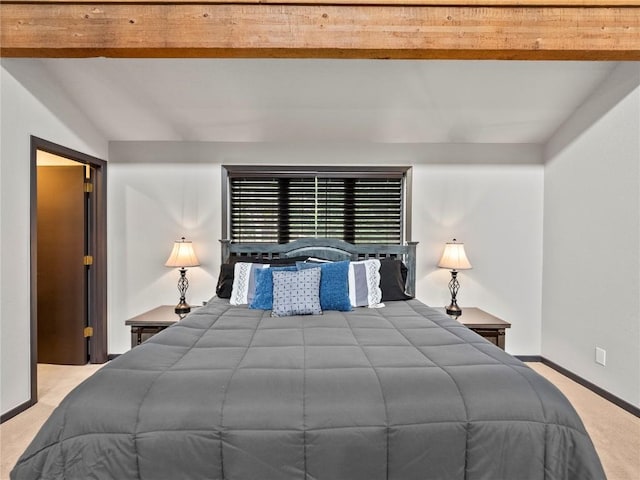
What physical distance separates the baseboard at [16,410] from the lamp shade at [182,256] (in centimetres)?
142

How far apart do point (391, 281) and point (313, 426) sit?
1959mm

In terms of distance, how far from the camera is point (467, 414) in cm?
→ 140

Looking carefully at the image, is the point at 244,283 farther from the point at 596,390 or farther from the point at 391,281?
the point at 596,390

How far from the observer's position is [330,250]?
362cm

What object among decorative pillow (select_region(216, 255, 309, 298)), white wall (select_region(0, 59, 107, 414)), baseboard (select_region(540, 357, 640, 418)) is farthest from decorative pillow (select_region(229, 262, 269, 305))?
baseboard (select_region(540, 357, 640, 418))

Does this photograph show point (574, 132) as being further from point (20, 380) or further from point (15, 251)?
point (20, 380)

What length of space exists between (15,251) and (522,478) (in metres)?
3.33

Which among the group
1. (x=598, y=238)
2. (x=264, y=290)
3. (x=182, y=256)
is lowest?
(x=264, y=290)

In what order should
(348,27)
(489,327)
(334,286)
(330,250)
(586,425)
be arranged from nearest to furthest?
(348,27)
(586,425)
(334,286)
(489,327)
(330,250)

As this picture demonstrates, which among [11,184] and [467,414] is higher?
[11,184]

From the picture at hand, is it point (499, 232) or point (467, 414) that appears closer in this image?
point (467, 414)

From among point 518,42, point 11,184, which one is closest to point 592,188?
point 518,42

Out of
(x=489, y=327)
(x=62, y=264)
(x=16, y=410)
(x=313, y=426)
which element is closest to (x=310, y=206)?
(x=489, y=327)

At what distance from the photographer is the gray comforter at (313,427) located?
1333 millimetres
